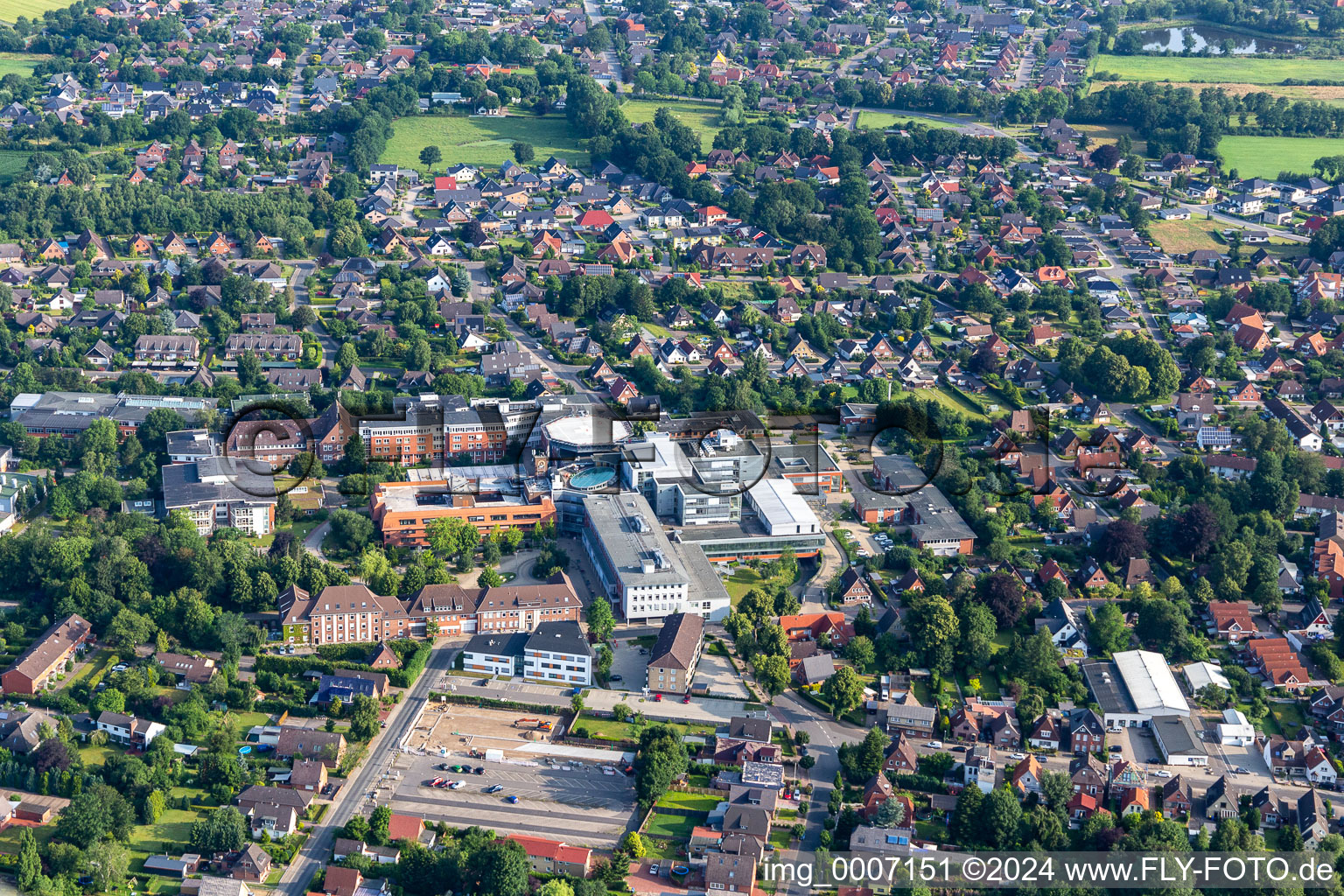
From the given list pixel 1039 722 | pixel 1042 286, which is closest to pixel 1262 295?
pixel 1042 286

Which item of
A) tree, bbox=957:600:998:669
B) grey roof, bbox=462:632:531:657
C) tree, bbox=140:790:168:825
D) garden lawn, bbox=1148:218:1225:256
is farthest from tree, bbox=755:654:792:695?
garden lawn, bbox=1148:218:1225:256

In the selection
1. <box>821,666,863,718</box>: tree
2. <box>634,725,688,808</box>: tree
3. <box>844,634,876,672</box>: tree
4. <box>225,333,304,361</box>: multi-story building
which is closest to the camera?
<box>634,725,688,808</box>: tree

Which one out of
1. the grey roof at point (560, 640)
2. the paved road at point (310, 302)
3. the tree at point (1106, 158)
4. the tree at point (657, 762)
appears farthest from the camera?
the tree at point (1106, 158)

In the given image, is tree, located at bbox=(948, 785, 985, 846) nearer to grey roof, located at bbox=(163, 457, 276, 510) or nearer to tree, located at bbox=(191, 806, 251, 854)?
tree, located at bbox=(191, 806, 251, 854)

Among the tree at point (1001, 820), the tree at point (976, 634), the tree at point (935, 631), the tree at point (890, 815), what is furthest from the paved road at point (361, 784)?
the tree at point (1001, 820)

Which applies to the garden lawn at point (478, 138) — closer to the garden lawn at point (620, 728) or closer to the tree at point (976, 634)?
the tree at point (976, 634)

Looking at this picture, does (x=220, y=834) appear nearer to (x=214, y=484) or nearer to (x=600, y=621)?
(x=600, y=621)
